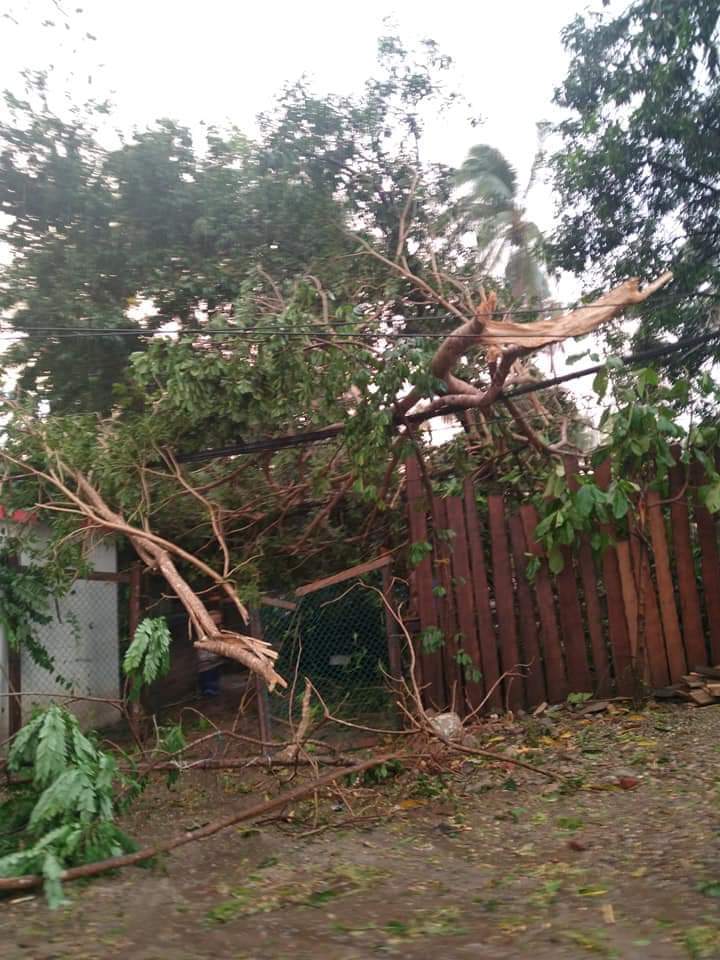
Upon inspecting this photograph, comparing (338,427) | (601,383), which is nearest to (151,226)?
(338,427)

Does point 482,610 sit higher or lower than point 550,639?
higher

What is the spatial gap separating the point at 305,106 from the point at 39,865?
10.0m

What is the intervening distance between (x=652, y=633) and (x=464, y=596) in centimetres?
167

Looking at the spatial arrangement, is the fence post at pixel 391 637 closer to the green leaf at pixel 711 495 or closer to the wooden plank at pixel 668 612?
the wooden plank at pixel 668 612

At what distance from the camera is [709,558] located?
8.09 metres

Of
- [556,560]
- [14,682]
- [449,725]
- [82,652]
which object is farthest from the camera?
[82,652]

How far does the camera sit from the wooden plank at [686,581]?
26.2ft

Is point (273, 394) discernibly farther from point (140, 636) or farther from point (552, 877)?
point (552, 877)

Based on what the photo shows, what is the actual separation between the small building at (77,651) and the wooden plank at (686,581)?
222 inches

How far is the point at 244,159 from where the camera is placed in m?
11.7

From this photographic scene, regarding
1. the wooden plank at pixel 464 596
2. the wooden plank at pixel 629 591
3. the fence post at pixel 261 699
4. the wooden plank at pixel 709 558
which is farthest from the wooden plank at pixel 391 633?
the wooden plank at pixel 709 558

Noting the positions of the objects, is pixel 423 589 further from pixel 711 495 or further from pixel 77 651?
pixel 77 651

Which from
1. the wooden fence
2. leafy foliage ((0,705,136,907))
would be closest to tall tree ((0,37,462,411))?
the wooden fence

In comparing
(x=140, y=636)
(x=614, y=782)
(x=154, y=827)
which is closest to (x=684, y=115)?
(x=614, y=782)
